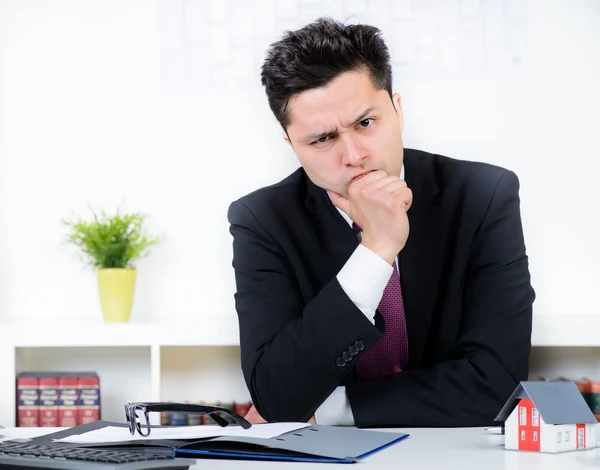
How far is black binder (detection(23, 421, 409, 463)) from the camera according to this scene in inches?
44.2

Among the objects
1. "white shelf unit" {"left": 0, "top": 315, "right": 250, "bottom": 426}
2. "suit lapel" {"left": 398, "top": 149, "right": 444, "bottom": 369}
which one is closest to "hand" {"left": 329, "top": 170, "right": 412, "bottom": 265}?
"suit lapel" {"left": 398, "top": 149, "right": 444, "bottom": 369}

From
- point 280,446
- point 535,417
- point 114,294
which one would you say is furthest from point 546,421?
point 114,294

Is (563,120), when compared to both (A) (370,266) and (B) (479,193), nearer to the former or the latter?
(B) (479,193)

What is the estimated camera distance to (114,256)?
9.11 feet

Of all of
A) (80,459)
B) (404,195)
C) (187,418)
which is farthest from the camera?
(187,418)

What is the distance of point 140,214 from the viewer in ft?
9.75

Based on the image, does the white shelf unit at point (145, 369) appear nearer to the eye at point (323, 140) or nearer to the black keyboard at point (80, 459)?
the eye at point (323, 140)

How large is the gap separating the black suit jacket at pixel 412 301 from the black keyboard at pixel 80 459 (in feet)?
2.49

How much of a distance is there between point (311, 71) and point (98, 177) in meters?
1.27

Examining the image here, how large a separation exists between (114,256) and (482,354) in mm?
1392

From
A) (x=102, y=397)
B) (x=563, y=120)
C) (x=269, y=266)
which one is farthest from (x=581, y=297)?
(x=102, y=397)

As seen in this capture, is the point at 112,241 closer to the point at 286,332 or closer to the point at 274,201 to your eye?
the point at 274,201

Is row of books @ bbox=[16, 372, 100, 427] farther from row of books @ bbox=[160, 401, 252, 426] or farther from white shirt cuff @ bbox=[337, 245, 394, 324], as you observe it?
white shirt cuff @ bbox=[337, 245, 394, 324]

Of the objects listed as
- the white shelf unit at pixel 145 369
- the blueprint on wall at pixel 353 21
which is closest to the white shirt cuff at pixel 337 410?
the white shelf unit at pixel 145 369
